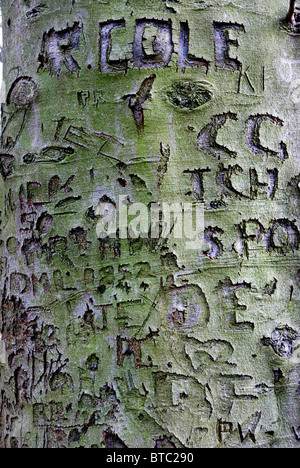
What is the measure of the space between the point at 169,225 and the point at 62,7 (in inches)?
20.1

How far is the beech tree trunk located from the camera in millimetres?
1100

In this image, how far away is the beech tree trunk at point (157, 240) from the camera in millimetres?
1100

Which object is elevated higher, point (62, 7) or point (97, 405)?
point (62, 7)

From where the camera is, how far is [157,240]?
1110 mm

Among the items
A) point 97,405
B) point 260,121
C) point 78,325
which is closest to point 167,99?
point 260,121

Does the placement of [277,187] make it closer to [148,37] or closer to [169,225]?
[169,225]

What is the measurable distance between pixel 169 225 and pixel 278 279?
0.23 meters

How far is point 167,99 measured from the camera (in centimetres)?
116
